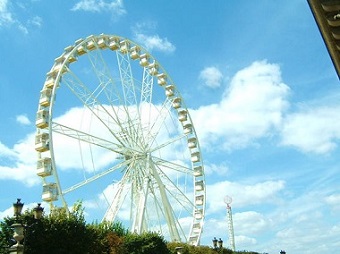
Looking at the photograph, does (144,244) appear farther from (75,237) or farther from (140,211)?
(75,237)

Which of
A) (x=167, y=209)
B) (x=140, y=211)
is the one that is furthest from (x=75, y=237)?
(x=167, y=209)

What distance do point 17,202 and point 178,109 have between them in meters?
27.6

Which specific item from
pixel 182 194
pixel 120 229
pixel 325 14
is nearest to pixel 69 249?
pixel 120 229

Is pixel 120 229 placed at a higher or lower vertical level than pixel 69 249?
higher

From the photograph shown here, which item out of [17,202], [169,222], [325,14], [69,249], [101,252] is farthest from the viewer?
[169,222]

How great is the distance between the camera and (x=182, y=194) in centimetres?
3766

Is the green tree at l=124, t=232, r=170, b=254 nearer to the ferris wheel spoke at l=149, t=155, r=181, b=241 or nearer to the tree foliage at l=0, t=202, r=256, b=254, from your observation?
the tree foliage at l=0, t=202, r=256, b=254

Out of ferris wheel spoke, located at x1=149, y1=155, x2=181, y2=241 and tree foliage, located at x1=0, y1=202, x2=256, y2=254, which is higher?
ferris wheel spoke, located at x1=149, y1=155, x2=181, y2=241

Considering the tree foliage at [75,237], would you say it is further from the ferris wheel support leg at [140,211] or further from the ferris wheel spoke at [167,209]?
the ferris wheel spoke at [167,209]

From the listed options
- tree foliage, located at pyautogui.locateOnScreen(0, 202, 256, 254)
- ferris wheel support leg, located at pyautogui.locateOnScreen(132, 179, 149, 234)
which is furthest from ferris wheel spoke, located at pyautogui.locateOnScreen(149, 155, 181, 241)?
tree foliage, located at pyautogui.locateOnScreen(0, 202, 256, 254)

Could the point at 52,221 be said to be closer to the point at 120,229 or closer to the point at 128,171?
the point at 120,229

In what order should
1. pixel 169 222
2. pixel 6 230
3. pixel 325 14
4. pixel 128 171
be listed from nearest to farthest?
pixel 325 14 < pixel 6 230 < pixel 128 171 < pixel 169 222

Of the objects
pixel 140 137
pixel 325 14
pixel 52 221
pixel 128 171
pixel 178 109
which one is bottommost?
pixel 325 14

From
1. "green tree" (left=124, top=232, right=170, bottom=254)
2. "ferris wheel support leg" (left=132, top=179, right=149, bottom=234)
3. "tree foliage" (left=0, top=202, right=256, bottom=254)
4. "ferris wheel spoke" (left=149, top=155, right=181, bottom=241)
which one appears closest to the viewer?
"tree foliage" (left=0, top=202, right=256, bottom=254)
